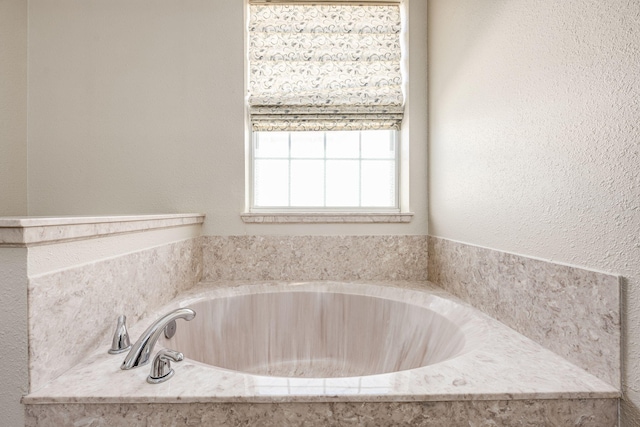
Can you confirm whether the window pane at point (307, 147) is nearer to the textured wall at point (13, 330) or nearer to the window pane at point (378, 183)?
the window pane at point (378, 183)

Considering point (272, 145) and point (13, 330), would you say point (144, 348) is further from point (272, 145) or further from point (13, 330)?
point (272, 145)

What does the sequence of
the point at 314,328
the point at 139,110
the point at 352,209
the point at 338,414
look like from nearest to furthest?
the point at 338,414
the point at 314,328
the point at 139,110
the point at 352,209

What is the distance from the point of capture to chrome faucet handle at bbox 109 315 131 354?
0.83 m

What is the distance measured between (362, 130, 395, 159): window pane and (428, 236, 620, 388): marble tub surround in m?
0.84

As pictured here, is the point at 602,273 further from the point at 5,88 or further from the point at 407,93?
the point at 5,88

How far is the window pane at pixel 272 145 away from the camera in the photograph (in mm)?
1872

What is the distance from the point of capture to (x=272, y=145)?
1.88 meters

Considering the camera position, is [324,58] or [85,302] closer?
[85,302]

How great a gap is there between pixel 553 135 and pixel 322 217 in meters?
1.09

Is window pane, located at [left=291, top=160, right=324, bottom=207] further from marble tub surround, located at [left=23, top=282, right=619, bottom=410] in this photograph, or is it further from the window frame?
marble tub surround, located at [left=23, top=282, right=619, bottom=410]

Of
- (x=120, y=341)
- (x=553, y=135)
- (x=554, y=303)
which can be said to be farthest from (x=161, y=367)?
(x=553, y=135)

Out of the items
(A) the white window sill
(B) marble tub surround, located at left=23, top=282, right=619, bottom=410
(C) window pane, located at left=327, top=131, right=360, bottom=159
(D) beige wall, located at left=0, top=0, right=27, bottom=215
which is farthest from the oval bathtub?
(D) beige wall, located at left=0, top=0, right=27, bottom=215

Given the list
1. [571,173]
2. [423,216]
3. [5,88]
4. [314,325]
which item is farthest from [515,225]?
[5,88]

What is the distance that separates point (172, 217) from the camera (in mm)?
1322
